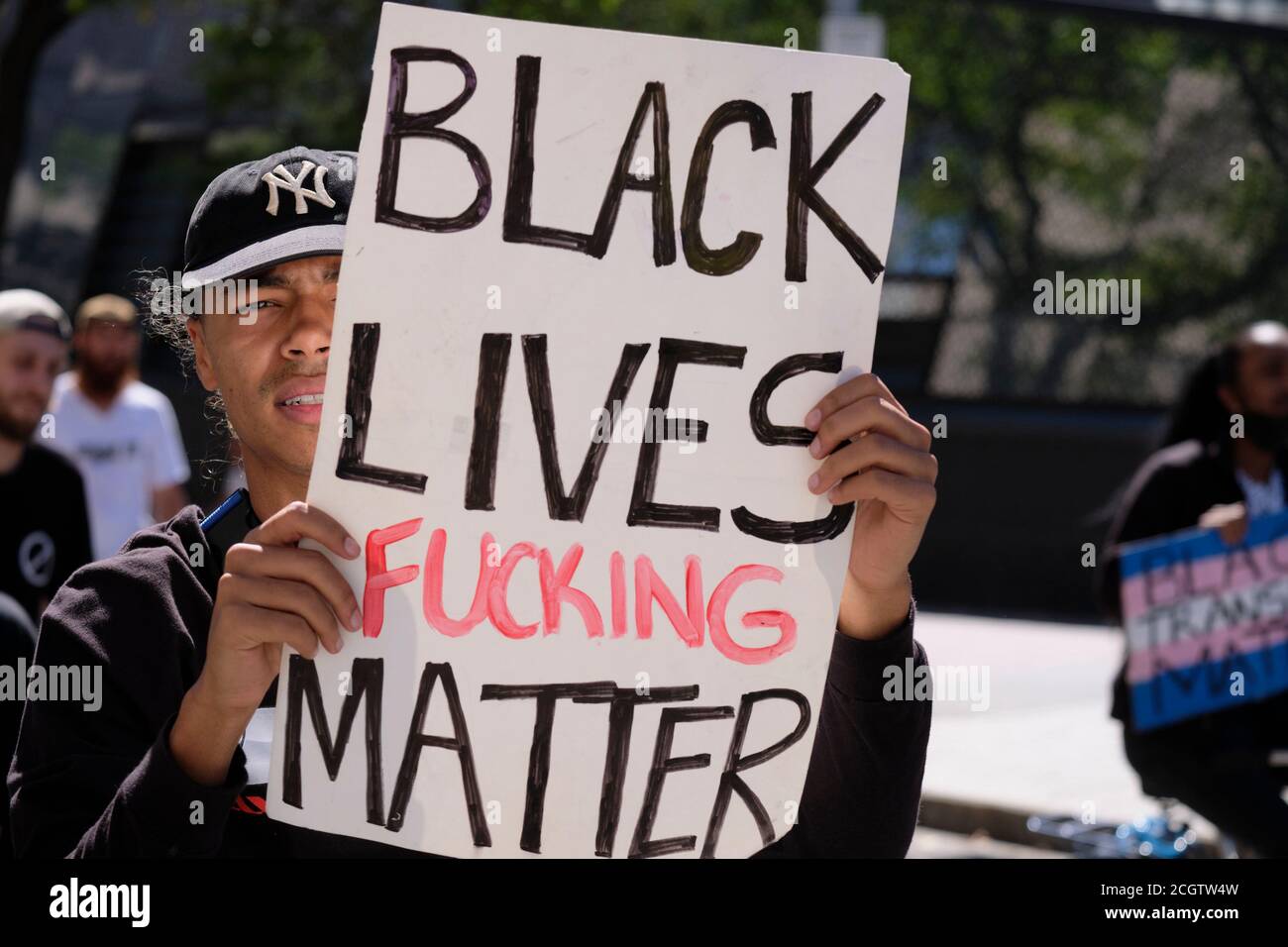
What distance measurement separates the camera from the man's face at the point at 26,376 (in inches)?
191

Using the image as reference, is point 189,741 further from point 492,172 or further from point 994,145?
point 994,145

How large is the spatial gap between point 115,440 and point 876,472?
5.47 metres

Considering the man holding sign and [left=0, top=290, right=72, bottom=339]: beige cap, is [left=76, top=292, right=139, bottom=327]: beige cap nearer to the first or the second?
[left=0, top=290, right=72, bottom=339]: beige cap

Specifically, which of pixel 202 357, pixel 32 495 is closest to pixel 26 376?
pixel 32 495

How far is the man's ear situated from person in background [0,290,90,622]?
2708 mm

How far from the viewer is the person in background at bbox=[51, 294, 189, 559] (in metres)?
6.54

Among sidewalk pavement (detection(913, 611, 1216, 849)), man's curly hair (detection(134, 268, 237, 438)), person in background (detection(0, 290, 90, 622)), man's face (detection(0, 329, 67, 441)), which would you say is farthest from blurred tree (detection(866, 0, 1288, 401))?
man's curly hair (detection(134, 268, 237, 438))

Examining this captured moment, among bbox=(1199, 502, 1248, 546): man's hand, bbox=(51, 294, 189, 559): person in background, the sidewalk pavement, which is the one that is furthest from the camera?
the sidewalk pavement

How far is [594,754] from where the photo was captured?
176 centimetres

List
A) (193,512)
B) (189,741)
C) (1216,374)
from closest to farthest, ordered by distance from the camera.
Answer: (189,741)
(193,512)
(1216,374)

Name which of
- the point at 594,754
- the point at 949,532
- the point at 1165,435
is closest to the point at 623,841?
the point at 594,754

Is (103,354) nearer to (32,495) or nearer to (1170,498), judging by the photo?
(32,495)

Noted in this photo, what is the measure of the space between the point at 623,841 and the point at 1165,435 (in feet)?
12.9

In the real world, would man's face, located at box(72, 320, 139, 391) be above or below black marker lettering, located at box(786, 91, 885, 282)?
above
